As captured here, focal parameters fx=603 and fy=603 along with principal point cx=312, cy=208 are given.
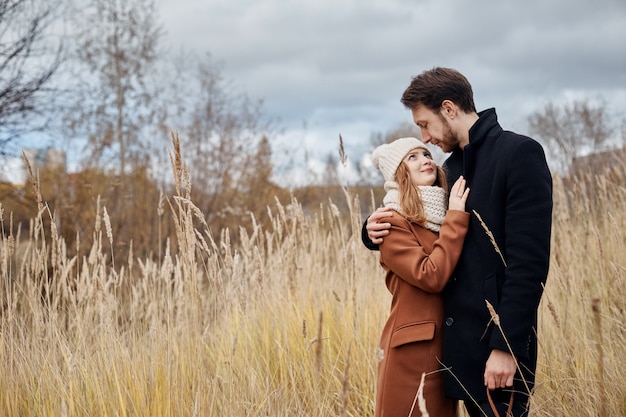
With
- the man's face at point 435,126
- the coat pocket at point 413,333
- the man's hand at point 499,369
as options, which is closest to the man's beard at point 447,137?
the man's face at point 435,126

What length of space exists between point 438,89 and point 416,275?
0.69 metres

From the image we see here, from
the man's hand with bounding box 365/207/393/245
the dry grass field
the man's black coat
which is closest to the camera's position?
the man's black coat

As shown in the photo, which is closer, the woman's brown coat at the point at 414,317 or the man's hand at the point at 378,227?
the woman's brown coat at the point at 414,317

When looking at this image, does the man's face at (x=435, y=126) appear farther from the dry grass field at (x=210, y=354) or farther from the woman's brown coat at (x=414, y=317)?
the dry grass field at (x=210, y=354)

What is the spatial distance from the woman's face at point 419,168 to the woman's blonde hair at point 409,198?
0.02 metres

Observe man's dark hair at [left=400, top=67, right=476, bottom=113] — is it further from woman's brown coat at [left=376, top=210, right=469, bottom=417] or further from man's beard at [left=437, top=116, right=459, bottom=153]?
woman's brown coat at [left=376, top=210, right=469, bottom=417]

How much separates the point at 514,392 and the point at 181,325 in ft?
5.31

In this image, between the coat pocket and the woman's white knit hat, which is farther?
the woman's white knit hat

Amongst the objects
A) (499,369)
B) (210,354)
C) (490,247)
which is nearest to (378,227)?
(490,247)

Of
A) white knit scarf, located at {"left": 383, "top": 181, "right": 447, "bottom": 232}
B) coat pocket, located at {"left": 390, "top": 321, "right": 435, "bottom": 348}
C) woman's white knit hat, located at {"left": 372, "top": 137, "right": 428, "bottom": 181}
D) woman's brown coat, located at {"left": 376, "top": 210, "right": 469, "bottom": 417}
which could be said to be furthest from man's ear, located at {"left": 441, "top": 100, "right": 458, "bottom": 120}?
coat pocket, located at {"left": 390, "top": 321, "right": 435, "bottom": 348}

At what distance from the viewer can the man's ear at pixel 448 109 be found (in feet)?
7.33

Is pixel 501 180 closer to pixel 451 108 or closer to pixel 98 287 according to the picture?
pixel 451 108

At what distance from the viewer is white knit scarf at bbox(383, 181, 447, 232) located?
7.36ft

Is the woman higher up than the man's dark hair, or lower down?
lower down
